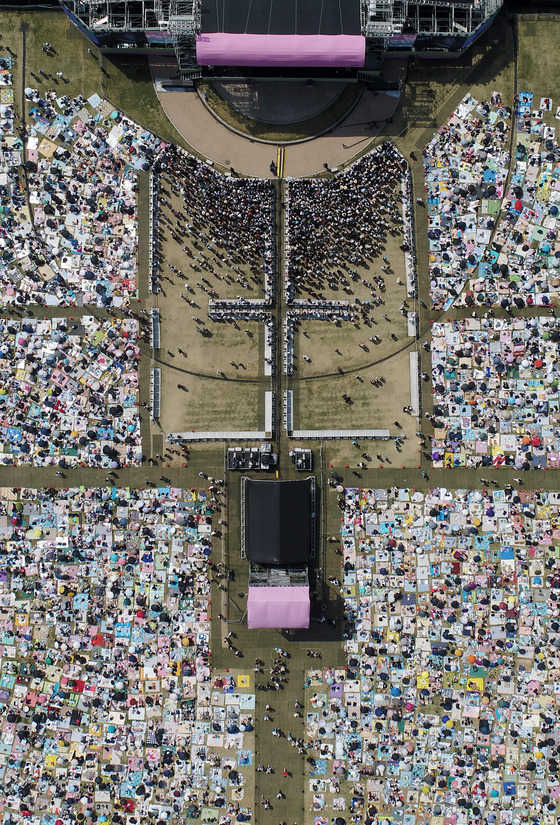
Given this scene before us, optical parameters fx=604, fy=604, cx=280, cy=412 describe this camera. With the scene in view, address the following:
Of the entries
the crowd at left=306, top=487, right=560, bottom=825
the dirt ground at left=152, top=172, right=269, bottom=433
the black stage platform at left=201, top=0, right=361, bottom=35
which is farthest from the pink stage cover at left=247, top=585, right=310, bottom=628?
the black stage platform at left=201, top=0, right=361, bottom=35

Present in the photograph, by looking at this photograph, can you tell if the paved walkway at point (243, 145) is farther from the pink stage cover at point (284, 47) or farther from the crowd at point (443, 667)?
the crowd at point (443, 667)

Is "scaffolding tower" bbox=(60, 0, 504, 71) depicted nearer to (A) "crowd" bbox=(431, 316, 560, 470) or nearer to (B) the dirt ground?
(B) the dirt ground

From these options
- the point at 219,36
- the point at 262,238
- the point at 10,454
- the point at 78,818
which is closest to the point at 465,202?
the point at 262,238

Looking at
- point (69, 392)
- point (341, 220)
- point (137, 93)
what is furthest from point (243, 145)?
point (69, 392)

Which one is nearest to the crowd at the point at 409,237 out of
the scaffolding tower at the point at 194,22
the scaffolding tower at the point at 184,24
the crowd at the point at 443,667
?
the scaffolding tower at the point at 194,22

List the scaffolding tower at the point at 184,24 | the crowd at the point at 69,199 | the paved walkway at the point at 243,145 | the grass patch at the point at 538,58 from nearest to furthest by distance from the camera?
1. the scaffolding tower at the point at 184,24
2. the crowd at the point at 69,199
3. the paved walkway at the point at 243,145
4. the grass patch at the point at 538,58

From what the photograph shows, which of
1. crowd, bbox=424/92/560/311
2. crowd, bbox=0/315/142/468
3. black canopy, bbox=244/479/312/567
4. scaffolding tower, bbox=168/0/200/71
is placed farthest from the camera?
crowd, bbox=424/92/560/311

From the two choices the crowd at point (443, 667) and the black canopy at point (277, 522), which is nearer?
the black canopy at point (277, 522)

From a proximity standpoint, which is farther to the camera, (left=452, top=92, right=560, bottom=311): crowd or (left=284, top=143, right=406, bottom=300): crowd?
(left=452, top=92, right=560, bottom=311): crowd

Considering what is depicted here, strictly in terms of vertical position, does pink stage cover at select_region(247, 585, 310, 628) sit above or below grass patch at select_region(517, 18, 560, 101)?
below
